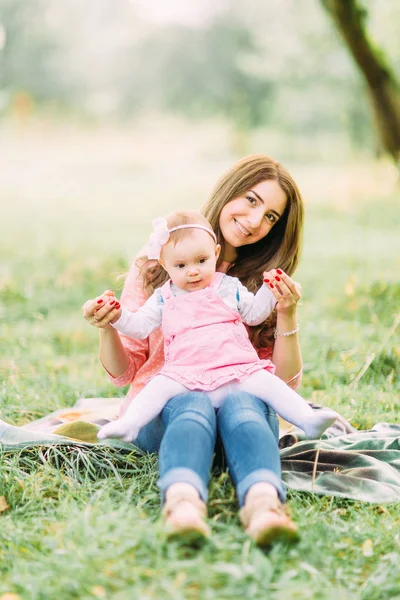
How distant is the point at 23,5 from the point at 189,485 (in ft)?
85.7

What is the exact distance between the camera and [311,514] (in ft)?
8.12

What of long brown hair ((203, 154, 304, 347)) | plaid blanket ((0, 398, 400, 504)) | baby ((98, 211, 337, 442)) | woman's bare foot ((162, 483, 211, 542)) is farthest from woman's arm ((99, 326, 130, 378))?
woman's bare foot ((162, 483, 211, 542))

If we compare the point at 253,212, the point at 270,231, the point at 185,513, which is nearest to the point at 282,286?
the point at 253,212

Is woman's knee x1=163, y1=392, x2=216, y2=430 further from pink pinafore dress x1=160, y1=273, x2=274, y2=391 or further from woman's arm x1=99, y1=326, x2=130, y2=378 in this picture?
woman's arm x1=99, y1=326, x2=130, y2=378

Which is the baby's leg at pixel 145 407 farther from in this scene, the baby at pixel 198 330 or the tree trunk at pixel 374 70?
the tree trunk at pixel 374 70

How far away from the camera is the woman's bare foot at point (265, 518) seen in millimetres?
2002

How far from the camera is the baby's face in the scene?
8.75 feet

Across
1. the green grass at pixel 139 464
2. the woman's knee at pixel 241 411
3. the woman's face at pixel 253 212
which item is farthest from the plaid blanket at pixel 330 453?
the woman's face at pixel 253 212

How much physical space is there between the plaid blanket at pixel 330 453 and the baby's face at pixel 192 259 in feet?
2.14

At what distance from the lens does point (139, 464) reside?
2727 millimetres

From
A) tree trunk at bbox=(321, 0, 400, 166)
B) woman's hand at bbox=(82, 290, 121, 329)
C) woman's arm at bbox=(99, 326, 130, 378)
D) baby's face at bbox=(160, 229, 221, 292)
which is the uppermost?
tree trunk at bbox=(321, 0, 400, 166)

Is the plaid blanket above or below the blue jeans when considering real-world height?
below

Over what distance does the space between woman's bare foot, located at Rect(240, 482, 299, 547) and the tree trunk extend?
19.7 ft

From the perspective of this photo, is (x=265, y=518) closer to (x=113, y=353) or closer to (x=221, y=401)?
(x=221, y=401)
